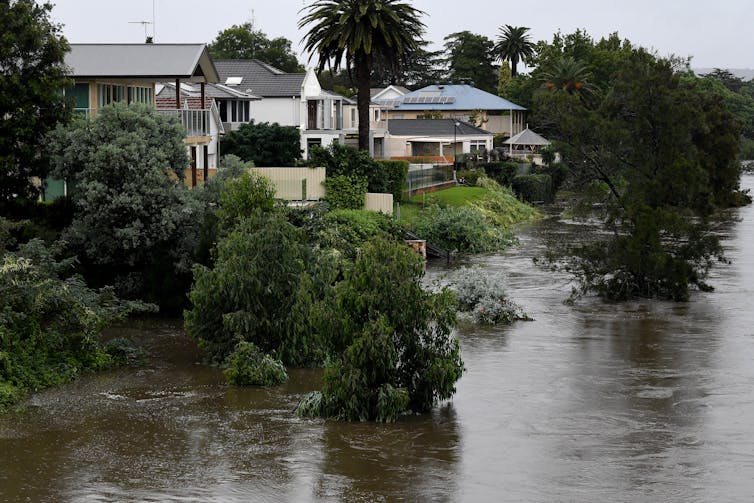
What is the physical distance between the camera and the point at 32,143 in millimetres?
34875

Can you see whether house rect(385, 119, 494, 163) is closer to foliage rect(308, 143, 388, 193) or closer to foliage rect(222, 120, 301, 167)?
foliage rect(222, 120, 301, 167)

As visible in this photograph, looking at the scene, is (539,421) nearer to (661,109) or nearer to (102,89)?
(661,109)

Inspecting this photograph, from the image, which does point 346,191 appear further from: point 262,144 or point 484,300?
point 484,300

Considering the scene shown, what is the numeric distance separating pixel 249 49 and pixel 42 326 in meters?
97.0

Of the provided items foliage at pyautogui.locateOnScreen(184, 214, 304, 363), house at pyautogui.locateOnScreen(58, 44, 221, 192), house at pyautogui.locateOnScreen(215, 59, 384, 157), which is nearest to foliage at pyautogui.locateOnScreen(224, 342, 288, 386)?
foliage at pyautogui.locateOnScreen(184, 214, 304, 363)

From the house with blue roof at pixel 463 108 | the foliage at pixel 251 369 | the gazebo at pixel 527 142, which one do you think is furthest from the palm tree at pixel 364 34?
the house with blue roof at pixel 463 108

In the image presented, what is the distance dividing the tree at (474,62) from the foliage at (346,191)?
288 ft

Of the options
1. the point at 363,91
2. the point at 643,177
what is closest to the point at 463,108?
the point at 363,91

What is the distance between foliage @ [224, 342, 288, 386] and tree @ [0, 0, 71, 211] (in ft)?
39.7

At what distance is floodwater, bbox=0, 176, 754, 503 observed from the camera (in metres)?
18.8

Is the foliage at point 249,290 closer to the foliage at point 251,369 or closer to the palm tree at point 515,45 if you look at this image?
the foliage at point 251,369

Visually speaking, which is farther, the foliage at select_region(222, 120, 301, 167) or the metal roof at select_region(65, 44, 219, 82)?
the foliage at select_region(222, 120, 301, 167)

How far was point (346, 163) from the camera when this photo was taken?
172 ft

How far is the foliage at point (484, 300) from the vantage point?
3412 cm
